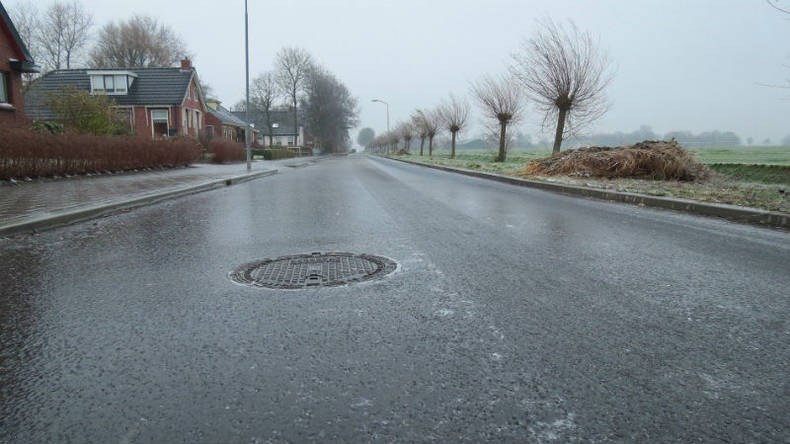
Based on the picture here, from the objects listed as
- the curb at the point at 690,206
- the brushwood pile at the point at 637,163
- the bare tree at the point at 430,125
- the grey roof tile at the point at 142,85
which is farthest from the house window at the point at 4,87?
the bare tree at the point at 430,125

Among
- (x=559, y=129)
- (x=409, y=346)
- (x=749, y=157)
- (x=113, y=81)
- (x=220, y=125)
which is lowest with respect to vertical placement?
(x=409, y=346)

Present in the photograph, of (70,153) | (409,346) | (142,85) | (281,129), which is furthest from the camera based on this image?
(281,129)

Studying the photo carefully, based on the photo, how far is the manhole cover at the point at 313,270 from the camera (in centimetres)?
381

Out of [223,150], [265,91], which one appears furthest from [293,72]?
[223,150]

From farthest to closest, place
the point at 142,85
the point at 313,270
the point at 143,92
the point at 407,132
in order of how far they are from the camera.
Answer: the point at 407,132, the point at 142,85, the point at 143,92, the point at 313,270

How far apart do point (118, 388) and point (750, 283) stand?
4.47m

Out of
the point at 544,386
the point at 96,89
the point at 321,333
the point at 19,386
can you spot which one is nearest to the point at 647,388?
the point at 544,386

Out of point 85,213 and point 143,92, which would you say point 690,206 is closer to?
point 85,213

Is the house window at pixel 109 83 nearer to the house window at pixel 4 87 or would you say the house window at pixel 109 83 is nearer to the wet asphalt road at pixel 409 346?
the house window at pixel 4 87

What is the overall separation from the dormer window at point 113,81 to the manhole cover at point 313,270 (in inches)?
1721

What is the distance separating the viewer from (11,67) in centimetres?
2273

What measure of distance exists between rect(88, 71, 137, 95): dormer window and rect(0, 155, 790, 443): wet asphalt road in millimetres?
41695

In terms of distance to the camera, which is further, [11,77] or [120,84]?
[120,84]

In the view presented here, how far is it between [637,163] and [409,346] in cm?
1386
